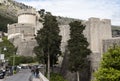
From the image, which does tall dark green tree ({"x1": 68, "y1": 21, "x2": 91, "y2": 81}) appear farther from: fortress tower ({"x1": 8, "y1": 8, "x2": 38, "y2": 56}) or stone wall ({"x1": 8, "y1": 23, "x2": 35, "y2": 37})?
stone wall ({"x1": 8, "y1": 23, "x2": 35, "y2": 37})

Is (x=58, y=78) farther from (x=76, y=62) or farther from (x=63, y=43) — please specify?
(x=63, y=43)

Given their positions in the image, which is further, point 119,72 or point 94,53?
point 94,53

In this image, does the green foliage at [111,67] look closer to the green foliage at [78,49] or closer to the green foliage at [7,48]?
the green foliage at [78,49]

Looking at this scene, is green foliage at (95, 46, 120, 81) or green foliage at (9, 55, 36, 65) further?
→ green foliage at (9, 55, 36, 65)

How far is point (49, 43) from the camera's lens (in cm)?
4759

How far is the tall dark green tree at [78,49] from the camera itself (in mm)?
44719

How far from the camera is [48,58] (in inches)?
1874

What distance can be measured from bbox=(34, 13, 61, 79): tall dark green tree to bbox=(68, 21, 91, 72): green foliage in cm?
229

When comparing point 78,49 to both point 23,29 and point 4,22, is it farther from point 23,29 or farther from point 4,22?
point 4,22

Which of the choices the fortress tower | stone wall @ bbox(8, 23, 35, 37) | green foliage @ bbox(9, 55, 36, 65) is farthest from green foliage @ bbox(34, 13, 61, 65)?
stone wall @ bbox(8, 23, 35, 37)

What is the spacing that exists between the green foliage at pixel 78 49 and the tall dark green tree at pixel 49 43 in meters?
2.29

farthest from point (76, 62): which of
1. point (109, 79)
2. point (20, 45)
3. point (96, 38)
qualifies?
point (20, 45)

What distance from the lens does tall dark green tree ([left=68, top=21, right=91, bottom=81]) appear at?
44.7 m

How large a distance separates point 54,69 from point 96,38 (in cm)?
1000
